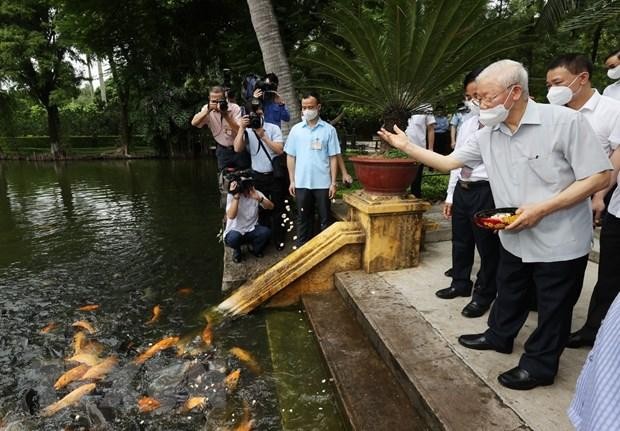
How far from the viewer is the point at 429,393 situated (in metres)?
2.44

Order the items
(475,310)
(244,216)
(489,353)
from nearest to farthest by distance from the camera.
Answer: (489,353) → (475,310) → (244,216)

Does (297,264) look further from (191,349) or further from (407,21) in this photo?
(407,21)

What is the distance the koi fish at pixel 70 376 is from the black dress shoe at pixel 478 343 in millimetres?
3051

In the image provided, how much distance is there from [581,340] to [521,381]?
698 mm

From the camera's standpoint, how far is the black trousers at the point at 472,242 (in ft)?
10.8

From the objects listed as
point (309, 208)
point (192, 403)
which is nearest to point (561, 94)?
point (309, 208)

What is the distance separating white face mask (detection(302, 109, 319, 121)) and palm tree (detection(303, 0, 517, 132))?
682 millimetres

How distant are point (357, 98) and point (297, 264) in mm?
2155

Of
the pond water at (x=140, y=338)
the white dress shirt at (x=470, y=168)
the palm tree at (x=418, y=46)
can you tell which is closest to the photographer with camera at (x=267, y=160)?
the pond water at (x=140, y=338)

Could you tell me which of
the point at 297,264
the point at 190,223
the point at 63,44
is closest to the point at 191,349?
the point at 297,264

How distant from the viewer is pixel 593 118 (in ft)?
9.01

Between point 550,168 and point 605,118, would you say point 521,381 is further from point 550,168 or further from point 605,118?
point 605,118

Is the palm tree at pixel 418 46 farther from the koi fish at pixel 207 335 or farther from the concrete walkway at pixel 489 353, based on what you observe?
the koi fish at pixel 207 335

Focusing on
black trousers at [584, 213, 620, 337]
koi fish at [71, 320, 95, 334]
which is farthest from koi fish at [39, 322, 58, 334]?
black trousers at [584, 213, 620, 337]
